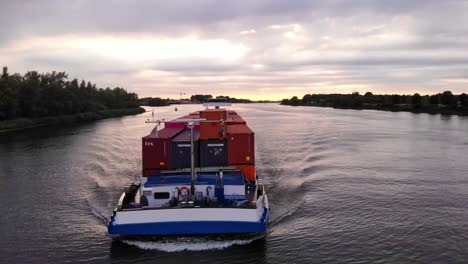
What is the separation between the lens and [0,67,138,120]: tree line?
73.8 metres

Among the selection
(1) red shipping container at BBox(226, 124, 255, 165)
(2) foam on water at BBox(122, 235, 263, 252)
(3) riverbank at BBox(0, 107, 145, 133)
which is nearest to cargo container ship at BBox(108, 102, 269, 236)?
(1) red shipping container at BBox(226, 124, 255, 165)

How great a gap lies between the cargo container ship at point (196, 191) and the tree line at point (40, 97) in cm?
6024

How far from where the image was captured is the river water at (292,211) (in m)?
15.4

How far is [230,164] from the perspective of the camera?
21062 millimetres

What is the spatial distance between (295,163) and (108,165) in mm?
15011

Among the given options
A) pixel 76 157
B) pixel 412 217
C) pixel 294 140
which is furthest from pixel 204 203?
pixel 294 140

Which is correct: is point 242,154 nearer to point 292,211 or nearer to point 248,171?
point 248,171

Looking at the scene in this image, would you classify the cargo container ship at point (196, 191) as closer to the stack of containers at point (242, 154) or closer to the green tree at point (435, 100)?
the stack of containers at point (242, 154)

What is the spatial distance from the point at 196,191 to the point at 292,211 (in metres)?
5.85

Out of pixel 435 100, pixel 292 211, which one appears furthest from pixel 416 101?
pixel 292 211

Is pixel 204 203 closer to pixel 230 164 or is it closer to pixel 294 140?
pixel 230 164

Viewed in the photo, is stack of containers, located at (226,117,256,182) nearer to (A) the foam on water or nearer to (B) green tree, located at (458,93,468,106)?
(A) the foam on water

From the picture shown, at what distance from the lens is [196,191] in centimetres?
1717

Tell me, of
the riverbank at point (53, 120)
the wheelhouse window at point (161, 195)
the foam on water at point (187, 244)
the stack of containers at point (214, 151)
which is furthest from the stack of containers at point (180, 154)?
the riverbank at point (53, 120)
